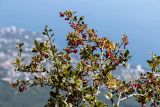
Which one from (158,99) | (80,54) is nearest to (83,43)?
(80,54)

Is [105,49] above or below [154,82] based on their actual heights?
above

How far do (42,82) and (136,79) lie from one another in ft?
10.2

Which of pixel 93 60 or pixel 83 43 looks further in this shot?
pixel 83 43

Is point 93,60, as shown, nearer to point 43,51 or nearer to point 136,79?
A: point 136,79

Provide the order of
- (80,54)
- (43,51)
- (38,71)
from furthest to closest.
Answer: (80,54)
(38,71)
(43,51)

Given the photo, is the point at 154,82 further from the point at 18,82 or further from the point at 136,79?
the point at 18,82

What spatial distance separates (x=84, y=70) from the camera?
11914 mm

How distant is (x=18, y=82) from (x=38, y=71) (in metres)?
1.16

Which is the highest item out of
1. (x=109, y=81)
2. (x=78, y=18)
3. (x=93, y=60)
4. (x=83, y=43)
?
(x=78, y=18)

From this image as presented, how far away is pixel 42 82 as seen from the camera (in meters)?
12.7

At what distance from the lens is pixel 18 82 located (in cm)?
1318

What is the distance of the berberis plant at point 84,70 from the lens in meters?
10.6

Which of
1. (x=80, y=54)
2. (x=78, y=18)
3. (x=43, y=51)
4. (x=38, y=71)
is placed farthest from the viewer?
(x=78, y=18)

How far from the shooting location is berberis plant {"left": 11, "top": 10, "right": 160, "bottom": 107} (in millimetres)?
10602
